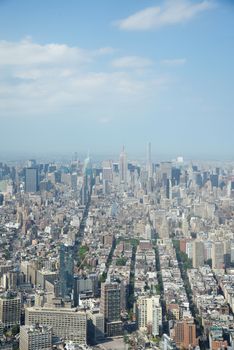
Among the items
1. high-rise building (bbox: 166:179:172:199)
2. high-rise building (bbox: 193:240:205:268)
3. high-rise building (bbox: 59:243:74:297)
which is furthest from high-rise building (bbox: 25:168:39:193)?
high-rise building (bbox: 193:240:205:268)

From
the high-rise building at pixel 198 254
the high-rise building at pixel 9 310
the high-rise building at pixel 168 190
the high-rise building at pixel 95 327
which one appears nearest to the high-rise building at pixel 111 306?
the high-rise building at pixel 95 327

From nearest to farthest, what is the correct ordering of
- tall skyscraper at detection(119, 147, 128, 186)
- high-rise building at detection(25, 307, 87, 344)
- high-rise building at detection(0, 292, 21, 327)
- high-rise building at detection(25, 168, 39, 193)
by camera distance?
high-rise building at detection(25, 307, 87, 344) → high-rise building at detection(0, 292, 21, 327) → tall skyscraper at detection(119, 147, 128, 186) → high-rise building at detection(25, 168, 39, 193)

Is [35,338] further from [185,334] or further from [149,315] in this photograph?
[185,334]

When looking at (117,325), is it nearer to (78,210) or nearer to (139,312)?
(139,312)

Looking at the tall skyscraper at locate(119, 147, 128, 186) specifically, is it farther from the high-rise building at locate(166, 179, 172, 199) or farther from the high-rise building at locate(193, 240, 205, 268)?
the high-rise building at locate(193, 240, 205, 268)

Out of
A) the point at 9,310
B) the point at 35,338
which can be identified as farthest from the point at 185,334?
the point at 9,310
